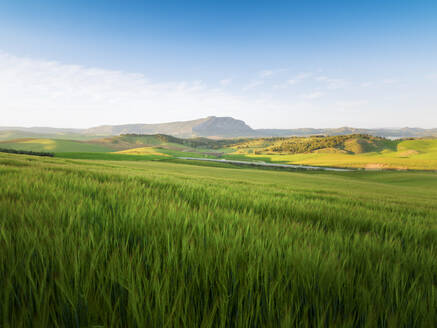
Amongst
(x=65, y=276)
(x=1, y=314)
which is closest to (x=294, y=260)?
(x=65, y=276)

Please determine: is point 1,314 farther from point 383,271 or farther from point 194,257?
point 383,271

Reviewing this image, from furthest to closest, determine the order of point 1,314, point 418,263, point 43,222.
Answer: point 43,222, point 418,263, point 1,314

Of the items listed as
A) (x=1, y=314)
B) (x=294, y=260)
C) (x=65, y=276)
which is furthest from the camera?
(x=294, y=260)

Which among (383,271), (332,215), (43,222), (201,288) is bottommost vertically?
(332,215)

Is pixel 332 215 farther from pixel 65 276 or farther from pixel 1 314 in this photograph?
pixel 1 314

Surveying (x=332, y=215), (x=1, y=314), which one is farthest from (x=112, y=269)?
(x=332, y=215)

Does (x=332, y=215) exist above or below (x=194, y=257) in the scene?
below

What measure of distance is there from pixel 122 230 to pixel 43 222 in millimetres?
577

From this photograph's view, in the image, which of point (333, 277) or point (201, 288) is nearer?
point (201, 288)

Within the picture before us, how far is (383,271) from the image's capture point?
1.10m

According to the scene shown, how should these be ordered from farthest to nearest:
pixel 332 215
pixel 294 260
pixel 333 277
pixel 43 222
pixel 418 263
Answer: pixel 332 215 < pixel 43 222 < pixel 418 263 < pixel 294 260 < pixel 333 277

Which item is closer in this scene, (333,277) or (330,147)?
(333,277)

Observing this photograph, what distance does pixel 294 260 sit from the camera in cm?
109

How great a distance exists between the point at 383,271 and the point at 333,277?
0.39 metres
